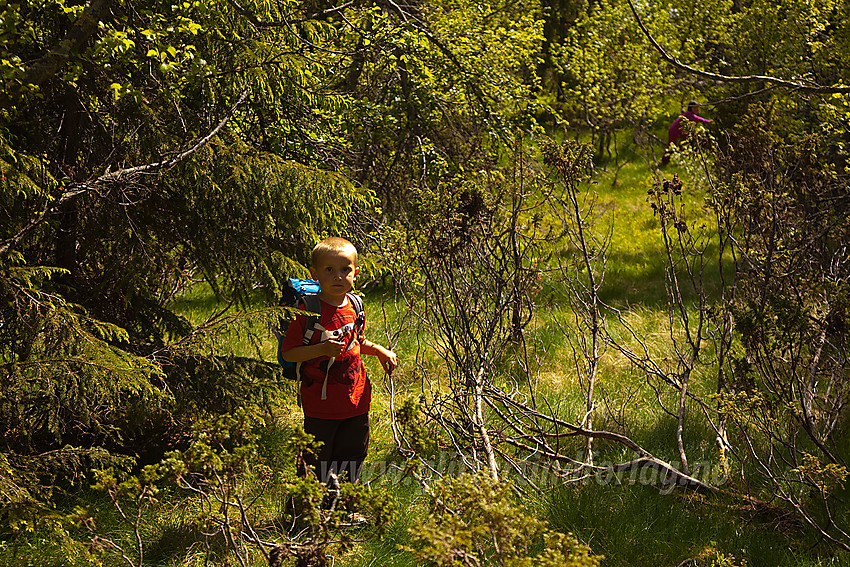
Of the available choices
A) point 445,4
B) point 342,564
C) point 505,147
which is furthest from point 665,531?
point 445,4

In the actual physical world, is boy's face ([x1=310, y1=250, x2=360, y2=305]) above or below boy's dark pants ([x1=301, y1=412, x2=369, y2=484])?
above

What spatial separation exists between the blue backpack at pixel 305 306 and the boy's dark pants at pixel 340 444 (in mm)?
290

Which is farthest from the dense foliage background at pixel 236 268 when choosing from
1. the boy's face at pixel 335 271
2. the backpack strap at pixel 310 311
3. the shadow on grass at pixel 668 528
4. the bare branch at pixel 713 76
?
the boy's face at pixel 335 271

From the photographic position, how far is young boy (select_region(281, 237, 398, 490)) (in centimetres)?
373

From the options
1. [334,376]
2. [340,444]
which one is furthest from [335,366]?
[340,444]

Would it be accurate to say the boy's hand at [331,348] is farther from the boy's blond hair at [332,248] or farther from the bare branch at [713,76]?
the bare branch at [713,76]

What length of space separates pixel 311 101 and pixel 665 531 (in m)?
3.35

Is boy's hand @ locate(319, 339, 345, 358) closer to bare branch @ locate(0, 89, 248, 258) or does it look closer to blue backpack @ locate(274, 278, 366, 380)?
blue backpack @ locate(274, 278, 366, 380)

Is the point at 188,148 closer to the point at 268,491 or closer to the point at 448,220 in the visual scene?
the point at 448,220

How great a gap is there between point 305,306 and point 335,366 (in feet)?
1.10

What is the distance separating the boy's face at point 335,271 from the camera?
3727 millimetres

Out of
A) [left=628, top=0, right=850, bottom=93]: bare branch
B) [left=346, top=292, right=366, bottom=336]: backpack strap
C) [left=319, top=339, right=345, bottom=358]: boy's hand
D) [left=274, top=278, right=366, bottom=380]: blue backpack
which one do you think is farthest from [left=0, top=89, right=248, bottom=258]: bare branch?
[left=628, top=0, right=850, bottom=93]: bare branch

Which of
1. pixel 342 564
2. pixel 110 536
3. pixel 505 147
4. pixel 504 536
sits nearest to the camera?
pixel 504 536

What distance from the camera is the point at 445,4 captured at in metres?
11.8
